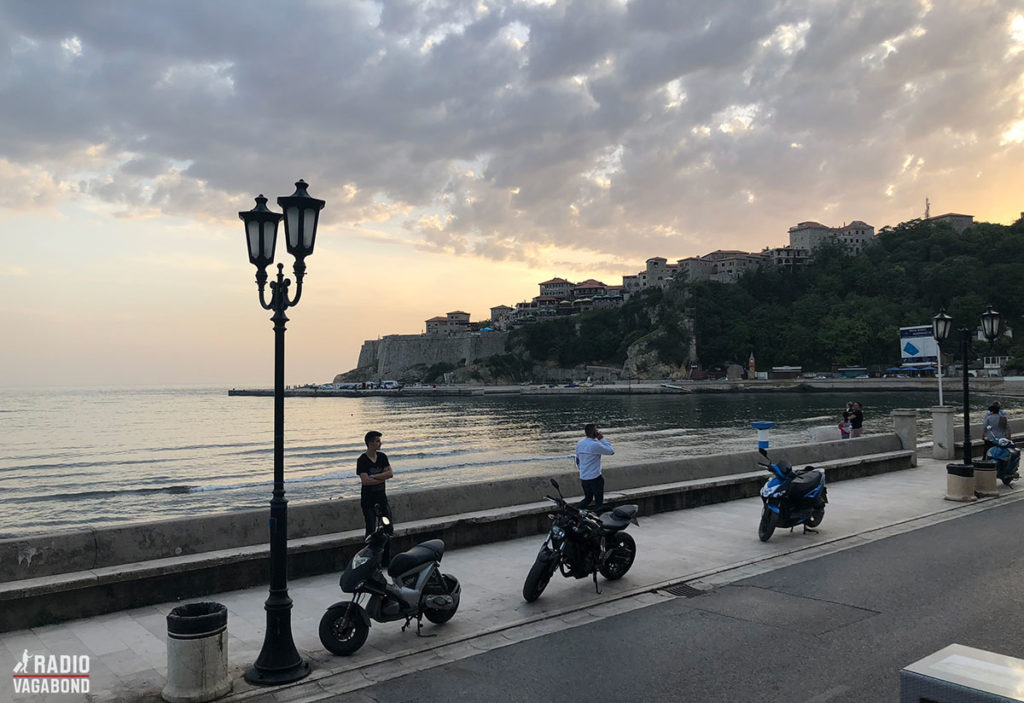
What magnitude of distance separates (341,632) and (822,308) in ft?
493

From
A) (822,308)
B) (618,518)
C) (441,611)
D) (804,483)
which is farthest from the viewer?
(822,308)

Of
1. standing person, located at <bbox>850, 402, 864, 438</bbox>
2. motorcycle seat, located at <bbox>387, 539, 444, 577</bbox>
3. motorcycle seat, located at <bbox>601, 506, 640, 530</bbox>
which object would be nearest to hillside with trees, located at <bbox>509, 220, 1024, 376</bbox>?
standing person, located at <bbox>850, 402, 864, 438</bbox>

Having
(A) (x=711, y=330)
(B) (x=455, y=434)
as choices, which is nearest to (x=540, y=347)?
(A) (x=711, y=330)

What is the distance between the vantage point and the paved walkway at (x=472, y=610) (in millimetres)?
5961

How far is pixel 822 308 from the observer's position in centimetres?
14150

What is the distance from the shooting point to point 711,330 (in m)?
150

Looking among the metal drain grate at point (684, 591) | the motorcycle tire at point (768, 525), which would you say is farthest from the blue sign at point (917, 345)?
the metal drain grate at point (684, 591)

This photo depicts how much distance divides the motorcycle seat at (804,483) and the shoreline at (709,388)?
102702 millimetres

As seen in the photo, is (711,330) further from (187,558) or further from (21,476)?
(187,558)

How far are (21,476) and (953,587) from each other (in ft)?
135

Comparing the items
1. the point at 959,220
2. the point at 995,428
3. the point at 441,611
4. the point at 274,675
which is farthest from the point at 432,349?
the point at 274,675

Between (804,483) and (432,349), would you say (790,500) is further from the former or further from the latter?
(432,349)

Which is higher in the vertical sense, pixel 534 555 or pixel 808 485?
pixel 808 485

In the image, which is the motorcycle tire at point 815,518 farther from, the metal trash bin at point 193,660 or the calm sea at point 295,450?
the metal trash bin at point 193,660
